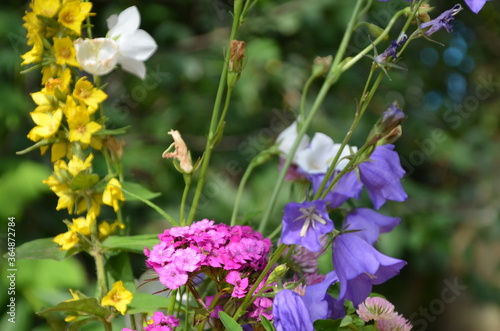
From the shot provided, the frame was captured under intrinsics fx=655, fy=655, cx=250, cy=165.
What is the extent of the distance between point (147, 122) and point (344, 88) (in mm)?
590

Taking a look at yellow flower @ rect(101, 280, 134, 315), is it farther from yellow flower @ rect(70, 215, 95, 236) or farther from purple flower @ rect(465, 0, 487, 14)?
purple flower @ rect(465, 0, 487, 14)

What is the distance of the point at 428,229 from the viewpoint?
72.2 inches

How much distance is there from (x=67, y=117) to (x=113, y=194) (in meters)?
0.07

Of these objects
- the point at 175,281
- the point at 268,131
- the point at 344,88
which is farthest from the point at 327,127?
the point at 175,281

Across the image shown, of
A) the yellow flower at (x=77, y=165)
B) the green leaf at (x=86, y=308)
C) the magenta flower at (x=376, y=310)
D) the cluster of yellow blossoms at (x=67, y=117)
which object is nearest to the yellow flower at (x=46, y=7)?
the cluster of yellow blossoms at (x=67, y=117)

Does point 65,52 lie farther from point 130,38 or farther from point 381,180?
point 381,180

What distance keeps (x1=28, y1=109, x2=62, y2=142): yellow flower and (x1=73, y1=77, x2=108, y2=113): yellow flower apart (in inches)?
0.8

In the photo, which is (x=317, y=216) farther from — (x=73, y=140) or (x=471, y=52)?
(x=471, y=52)

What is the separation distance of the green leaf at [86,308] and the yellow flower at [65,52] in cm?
18

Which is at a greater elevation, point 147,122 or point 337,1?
point 337,1

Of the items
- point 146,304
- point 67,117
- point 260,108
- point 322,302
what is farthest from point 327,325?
point 260,108

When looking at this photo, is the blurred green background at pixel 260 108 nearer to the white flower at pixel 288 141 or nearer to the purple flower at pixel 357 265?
the white flower at pixel 288 141

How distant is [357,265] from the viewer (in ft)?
1.45

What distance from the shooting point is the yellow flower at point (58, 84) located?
1.60ft
